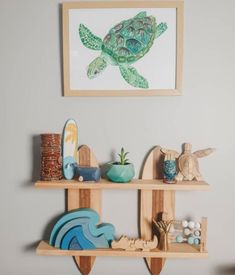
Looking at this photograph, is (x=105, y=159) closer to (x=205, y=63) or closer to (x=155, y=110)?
(x=155, y=110)

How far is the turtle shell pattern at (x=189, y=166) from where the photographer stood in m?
0.88

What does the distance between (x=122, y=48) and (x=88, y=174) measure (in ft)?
1.27

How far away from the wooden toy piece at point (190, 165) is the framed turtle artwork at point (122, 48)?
0.19 metres

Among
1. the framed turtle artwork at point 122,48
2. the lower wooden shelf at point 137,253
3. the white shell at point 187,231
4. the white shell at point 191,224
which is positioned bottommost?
the lower wooden shelf at point 137,253

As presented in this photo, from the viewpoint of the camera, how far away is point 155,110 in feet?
3.00

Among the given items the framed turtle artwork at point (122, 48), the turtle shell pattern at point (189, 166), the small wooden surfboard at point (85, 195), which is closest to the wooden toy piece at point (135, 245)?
the small wooden surfboard at point (85, 195)

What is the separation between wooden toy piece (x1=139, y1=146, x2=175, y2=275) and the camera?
3.00 feet

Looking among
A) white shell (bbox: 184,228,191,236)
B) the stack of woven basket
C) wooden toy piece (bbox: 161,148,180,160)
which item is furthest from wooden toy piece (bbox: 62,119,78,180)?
white shell (bbox: 184,228,191,236)

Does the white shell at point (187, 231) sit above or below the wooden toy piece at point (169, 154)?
below

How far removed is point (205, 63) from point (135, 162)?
1.20 ft

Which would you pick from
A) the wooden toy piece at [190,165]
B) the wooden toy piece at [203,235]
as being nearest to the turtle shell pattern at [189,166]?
the wooden toy piece at [190,165]

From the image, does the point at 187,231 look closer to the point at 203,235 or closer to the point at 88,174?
the point at 203,235

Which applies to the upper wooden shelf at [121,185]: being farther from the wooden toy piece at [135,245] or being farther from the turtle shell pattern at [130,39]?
the turtle shell pattern at [130,39]

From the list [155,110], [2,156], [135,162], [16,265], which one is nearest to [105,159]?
[135,162]
